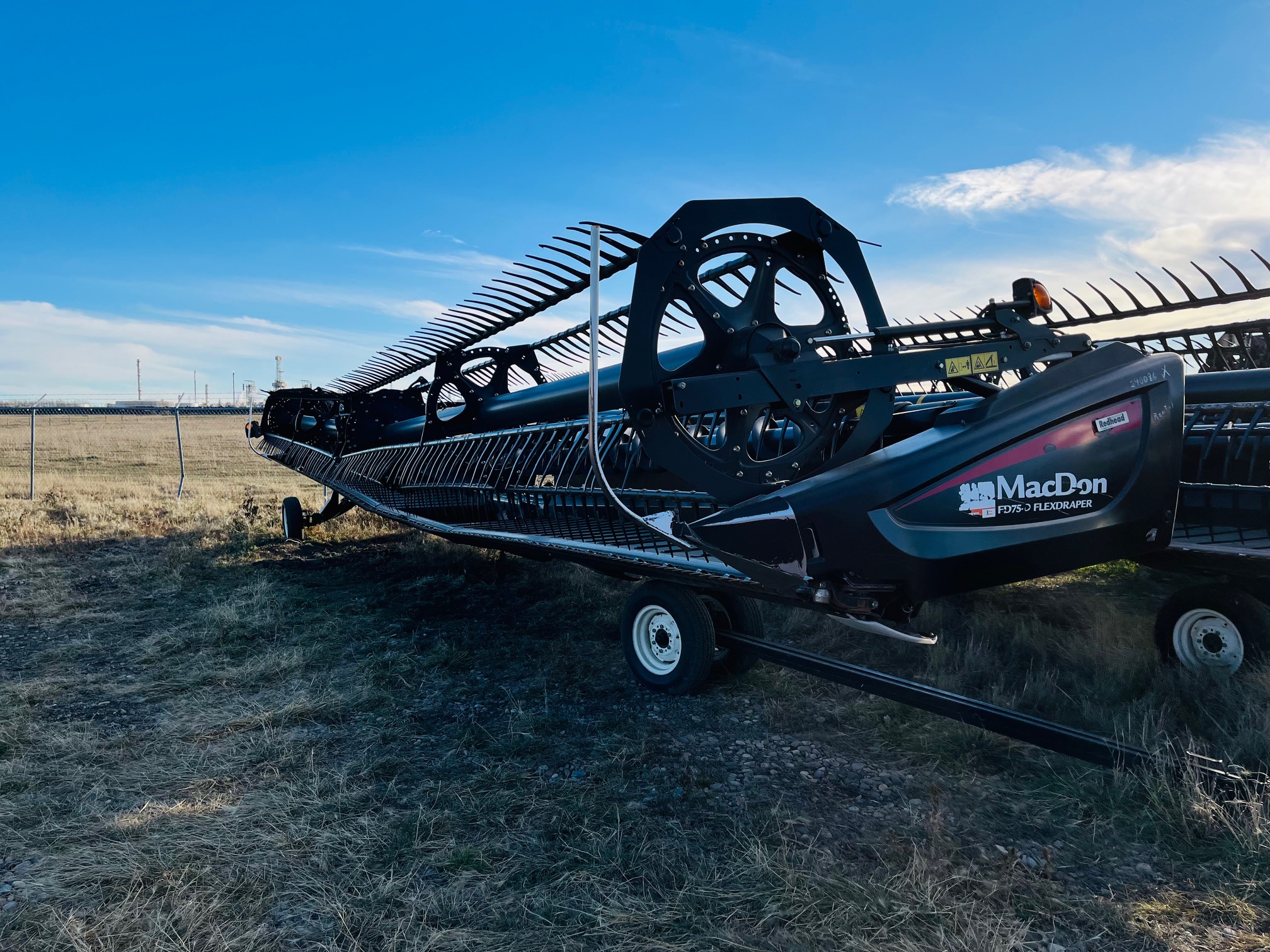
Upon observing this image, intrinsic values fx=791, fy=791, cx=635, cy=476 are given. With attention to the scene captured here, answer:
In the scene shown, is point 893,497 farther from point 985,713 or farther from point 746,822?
point 746,822

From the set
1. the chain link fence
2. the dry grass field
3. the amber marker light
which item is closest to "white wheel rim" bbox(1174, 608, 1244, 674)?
the dry grass field

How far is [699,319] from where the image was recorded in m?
3.87

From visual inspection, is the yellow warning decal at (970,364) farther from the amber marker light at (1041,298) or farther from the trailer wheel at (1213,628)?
the trailer wheel at (1213,628)

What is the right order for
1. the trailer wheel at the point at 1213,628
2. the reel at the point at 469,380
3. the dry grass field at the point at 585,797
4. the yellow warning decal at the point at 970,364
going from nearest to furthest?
the dry grass field at the point at 585,797 < the yellow warning decal at the point at 970,364 < the trailer wheel at the point at 1213,628 < the reel at the point at 469,380

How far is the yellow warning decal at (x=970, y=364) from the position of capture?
3.62 m

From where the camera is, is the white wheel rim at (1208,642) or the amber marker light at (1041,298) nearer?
the amber marker light at (1041,298)

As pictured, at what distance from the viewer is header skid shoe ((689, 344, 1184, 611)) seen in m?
3.12

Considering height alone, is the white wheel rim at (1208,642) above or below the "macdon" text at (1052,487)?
below

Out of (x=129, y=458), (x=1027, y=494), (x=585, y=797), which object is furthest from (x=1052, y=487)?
(x=129, y=458)

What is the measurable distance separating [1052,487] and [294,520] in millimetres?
9724

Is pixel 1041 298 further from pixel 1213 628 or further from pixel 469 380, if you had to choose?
pixel 469 380

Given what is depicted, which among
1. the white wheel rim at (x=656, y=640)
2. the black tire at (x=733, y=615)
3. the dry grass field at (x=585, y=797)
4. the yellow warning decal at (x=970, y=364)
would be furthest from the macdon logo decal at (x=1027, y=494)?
the white wheel rim at (x=656, y=640)

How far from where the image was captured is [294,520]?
419 inches

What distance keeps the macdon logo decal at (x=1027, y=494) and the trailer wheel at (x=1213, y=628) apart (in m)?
1.69
